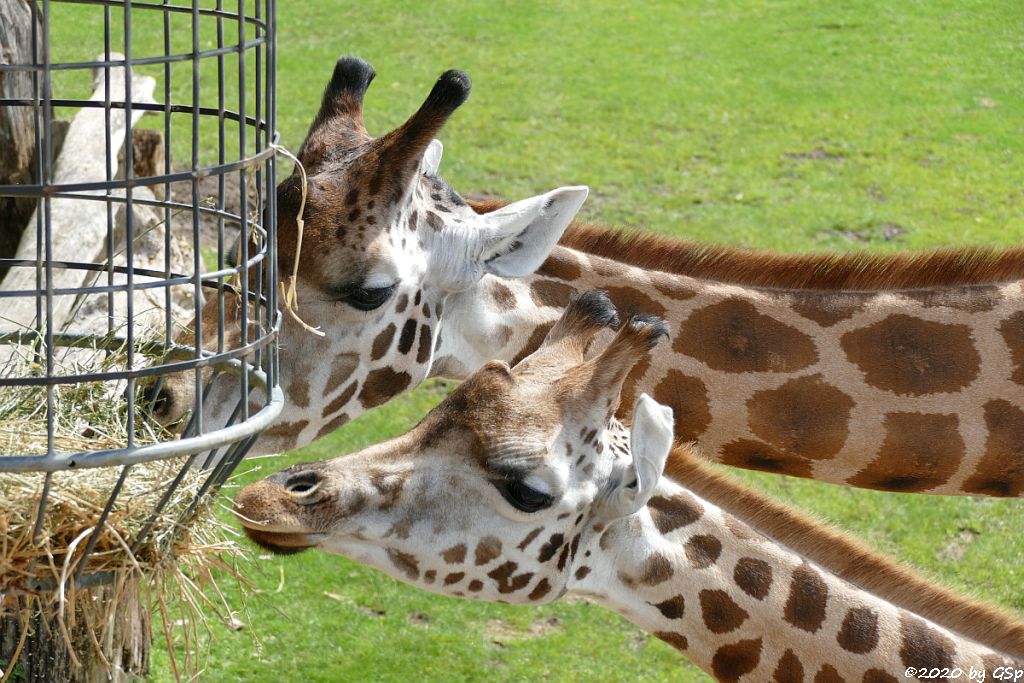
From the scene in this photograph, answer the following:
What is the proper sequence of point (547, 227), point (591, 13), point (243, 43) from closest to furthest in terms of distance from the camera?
point (243, 43) → point (547, 227) → point (591, 13)

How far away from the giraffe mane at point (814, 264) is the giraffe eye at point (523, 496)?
5.36ft

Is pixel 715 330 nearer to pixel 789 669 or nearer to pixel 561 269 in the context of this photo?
pixel 561 269

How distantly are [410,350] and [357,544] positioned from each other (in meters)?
1.12

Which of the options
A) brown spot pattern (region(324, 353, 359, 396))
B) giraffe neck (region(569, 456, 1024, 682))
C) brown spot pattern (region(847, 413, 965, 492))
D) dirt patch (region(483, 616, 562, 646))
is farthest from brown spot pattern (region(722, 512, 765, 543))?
dirt patch (region(483, 616, 562, 646))

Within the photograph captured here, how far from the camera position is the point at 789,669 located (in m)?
3.44

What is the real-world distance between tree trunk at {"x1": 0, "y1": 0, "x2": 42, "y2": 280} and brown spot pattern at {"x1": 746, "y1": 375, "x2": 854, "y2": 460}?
13.6 ft

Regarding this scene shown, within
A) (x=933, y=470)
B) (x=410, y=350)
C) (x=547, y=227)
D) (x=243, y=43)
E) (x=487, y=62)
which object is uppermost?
(x=243, y=43)

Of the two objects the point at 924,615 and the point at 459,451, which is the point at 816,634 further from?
the point at 459,451

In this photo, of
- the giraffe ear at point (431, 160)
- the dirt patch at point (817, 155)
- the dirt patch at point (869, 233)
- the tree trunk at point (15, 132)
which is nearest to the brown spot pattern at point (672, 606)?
the giraffe ear at point (431, 160)

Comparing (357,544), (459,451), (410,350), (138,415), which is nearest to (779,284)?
(410,350)

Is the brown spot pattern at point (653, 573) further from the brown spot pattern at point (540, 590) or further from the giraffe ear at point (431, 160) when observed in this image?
the giraffe ear at point (431, 160)

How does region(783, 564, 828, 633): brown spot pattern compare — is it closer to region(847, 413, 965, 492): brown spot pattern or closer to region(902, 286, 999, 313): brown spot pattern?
region(847, 413, 965, 492): brown spot pattern

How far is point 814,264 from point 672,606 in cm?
175

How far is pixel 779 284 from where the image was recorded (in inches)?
184
